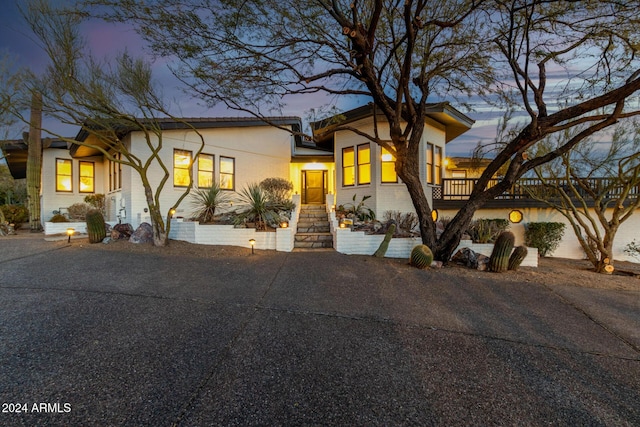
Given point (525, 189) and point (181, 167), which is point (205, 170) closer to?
point (181, 167)

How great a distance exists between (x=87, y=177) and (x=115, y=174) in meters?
2.90

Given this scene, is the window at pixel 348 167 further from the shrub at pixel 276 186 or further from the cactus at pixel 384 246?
the cactus at pixel 384 246

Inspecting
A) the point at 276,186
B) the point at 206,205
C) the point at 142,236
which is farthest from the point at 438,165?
the point at 142,236

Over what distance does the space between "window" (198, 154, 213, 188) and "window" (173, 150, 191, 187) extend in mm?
438

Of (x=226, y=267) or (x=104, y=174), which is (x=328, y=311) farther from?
(x=104, y=174)

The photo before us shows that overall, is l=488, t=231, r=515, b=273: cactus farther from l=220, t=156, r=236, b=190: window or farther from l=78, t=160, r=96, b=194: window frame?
l=78, t=160, r=96, b=194: window frame

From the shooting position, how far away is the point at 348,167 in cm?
1180

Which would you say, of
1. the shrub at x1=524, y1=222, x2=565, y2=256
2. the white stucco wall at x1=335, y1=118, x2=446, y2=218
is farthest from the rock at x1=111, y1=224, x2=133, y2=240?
the shrub at x1=524, y1=222, x2=565, y2=256

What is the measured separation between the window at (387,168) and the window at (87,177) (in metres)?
14.2

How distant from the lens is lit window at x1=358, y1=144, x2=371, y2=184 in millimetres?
11062

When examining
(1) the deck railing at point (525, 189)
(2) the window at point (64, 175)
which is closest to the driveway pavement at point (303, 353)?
(1) the deck railing at point (525, 189)

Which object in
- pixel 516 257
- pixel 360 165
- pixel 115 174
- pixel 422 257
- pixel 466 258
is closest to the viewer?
pixel 422 257

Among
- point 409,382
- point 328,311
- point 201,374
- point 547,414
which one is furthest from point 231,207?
point 547,414

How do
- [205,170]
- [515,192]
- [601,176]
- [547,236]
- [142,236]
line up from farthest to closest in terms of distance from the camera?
[205,170]
[515,192]
[547,236]
[601,176]
[142,236]
